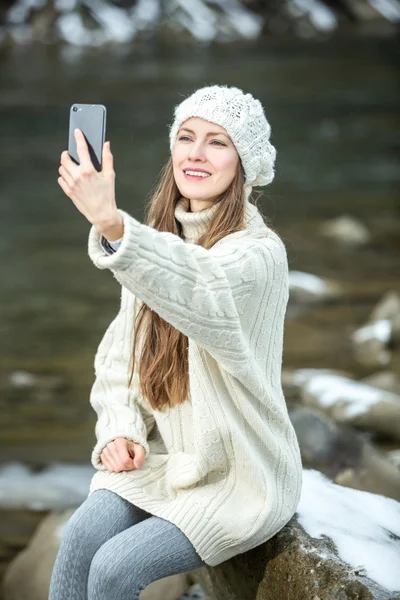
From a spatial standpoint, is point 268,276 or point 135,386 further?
point 135,386

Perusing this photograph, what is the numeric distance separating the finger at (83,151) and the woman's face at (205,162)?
349 mm

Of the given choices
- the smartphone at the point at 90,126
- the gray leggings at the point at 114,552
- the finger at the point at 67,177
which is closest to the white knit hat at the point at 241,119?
the smartphone at the point at 90,126

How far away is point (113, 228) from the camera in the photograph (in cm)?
148

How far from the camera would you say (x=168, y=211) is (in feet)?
6.36

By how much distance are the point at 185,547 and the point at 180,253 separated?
1.96 ft

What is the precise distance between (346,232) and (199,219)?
6210 millimetres

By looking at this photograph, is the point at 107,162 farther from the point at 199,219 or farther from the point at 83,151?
the point at 199,219

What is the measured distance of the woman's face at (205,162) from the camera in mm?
1868

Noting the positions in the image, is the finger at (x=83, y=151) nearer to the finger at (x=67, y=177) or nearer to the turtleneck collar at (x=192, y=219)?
the finger at (x=67, y=177)

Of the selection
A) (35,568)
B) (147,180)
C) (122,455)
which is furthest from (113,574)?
(147,180)

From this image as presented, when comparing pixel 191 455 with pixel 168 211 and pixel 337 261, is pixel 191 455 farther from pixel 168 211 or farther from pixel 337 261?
pixel 337 261

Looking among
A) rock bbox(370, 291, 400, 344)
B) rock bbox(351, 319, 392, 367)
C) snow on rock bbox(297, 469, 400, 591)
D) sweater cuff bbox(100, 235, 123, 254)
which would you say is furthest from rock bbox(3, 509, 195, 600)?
rock bbox(370, 291, 400, 344)

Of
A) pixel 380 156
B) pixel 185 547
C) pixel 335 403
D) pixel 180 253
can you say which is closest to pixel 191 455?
pixel 185 547

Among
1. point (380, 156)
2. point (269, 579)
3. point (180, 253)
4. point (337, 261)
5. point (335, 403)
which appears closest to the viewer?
point (180, 253)
